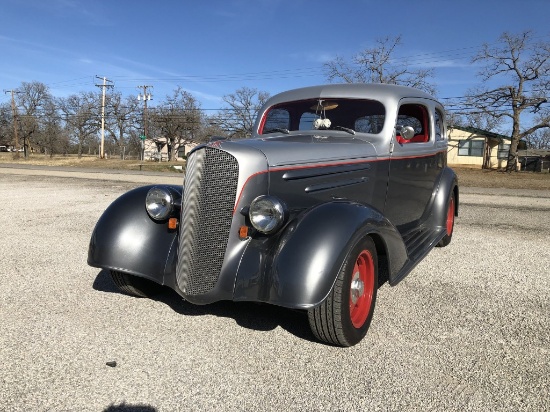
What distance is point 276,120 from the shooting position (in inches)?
176

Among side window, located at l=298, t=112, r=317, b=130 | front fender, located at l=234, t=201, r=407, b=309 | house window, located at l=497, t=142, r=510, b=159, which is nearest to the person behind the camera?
front fender, located at l=234, t=201, r=407, b=309

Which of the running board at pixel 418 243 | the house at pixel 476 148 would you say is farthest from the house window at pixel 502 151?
the running board at pixel 418 243

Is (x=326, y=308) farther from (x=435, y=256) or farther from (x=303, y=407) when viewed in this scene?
(x=435, y=256)

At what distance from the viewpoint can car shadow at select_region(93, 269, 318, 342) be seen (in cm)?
293

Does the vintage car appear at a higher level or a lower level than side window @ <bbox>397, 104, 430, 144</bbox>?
lower

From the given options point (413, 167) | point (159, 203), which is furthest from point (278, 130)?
point (159, 203)

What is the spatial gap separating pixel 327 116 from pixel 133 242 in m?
2.22

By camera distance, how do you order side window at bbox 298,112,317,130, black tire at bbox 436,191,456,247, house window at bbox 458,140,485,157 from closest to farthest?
side window at bbox 298,112,317,130
black tire at bbox 436,191,456,247
house window at bbox 458,140,485,157

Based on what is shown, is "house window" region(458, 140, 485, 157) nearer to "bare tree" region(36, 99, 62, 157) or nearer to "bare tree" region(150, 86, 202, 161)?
"bare tree" region(150, 86, 202, 161)

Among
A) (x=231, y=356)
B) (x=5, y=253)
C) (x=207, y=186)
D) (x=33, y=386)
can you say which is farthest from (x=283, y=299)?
(x=5, y=253)

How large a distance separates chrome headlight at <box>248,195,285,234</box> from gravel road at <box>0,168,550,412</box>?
767 mm

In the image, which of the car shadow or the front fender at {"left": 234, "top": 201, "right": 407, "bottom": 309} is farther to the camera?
the car shadow

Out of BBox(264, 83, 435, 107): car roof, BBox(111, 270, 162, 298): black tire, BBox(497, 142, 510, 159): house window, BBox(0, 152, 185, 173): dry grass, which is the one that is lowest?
BBox(0, 152, 185, 173): dry grass

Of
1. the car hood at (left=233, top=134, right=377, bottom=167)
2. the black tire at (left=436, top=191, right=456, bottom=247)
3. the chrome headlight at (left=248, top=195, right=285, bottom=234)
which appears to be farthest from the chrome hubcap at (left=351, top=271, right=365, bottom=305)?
the black tire at (left=436, top=191, right=456, bottom=247)
